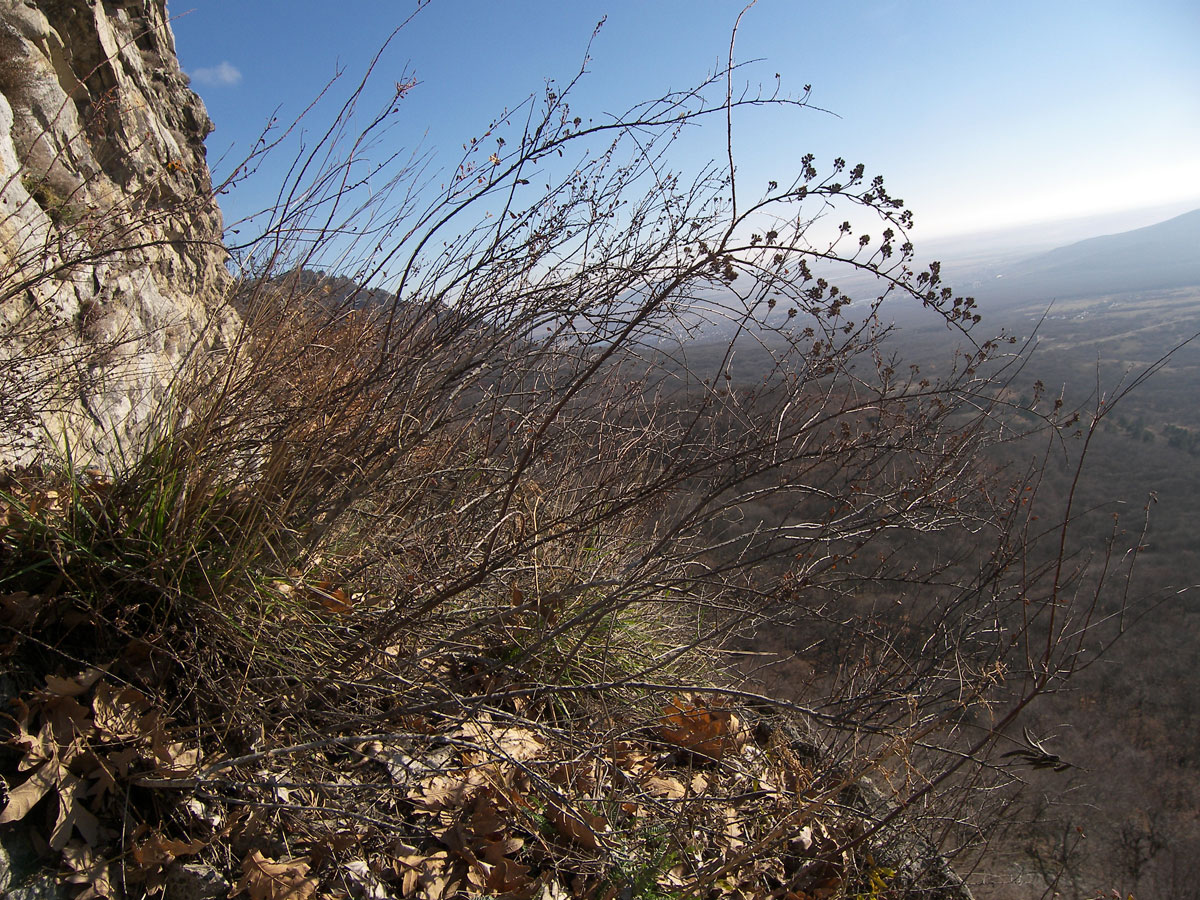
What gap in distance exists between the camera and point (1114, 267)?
60812 mm

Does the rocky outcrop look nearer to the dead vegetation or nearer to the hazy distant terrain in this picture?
the dead vegetation

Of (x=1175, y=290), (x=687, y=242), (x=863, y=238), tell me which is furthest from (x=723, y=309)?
(x=1175, y=290)

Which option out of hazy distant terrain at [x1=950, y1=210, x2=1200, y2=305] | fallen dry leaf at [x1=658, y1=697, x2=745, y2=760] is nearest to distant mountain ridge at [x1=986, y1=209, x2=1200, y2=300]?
hazy distant terrain at [x1=950, y1=210, x2=1200, y2=305]

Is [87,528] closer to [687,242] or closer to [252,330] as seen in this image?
[252,330]

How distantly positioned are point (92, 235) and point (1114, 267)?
3140 inches

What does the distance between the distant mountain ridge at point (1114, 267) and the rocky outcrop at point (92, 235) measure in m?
46.0

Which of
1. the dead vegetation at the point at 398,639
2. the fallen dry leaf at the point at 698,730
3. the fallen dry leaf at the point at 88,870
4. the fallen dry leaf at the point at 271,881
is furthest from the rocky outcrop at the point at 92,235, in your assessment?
the fallen dry leaf at the point at 698,730

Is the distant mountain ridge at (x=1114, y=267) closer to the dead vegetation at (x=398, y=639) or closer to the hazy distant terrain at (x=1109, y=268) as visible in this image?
the hazy distant terrain at (x=1109, y=268)

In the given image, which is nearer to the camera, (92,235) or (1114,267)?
(92,235)

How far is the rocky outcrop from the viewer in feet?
6.53

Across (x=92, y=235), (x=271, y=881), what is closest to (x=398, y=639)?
(x=271, y=881)

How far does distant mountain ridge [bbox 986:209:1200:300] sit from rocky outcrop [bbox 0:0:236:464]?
46018mm

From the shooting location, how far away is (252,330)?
1836 millimetres

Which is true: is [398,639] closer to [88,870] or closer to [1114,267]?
[88,870]
